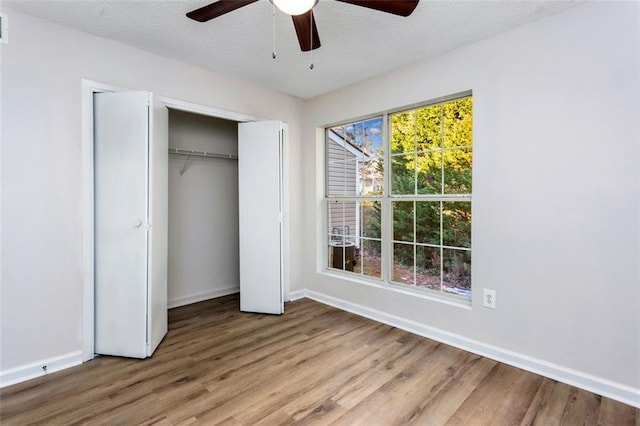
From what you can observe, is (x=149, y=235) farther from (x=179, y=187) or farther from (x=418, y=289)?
(x=418, y=289)

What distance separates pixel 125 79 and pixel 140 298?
1792mm

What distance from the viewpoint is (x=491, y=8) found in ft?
6.73

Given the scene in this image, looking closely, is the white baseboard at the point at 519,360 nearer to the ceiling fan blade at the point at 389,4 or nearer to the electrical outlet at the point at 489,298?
the electrical outlet at the point at 489,298

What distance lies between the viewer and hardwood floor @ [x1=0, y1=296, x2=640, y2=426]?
68.5 inches

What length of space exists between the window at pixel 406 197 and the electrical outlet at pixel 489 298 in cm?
23

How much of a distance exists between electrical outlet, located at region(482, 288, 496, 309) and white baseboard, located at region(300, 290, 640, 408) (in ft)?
1.01

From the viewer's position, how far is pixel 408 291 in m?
3.01

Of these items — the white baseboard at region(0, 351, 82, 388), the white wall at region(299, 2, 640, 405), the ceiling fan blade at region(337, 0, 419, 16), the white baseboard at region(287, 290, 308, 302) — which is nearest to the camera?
the ceiling fan blade at region(337, 0, 419, 16)

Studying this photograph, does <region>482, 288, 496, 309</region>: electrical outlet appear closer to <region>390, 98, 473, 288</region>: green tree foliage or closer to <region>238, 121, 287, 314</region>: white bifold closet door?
<region>390, 98, 473, 288</region>: green tree foliage

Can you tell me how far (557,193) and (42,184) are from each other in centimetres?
358

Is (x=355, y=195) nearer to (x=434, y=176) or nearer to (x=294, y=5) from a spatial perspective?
(x=434, y=176)

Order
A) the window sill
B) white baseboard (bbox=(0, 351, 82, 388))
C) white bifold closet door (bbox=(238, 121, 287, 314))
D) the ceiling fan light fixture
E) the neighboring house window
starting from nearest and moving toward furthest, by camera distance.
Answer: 1. the ceiling fan light fixture
2. white baseboard (bbox=(0, 351, 82, 388))
3. the window sill
4. white bifold closet door (bbox=(238, 121, 287, 314))
5. the neighboring house window

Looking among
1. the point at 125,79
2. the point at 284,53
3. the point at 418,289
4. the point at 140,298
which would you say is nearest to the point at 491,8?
the point at 284,53

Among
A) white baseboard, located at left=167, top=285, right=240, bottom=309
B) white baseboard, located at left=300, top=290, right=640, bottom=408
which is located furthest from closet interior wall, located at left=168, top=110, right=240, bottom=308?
white baseboard, located at left=300, top=290, right=640, bottom=408
